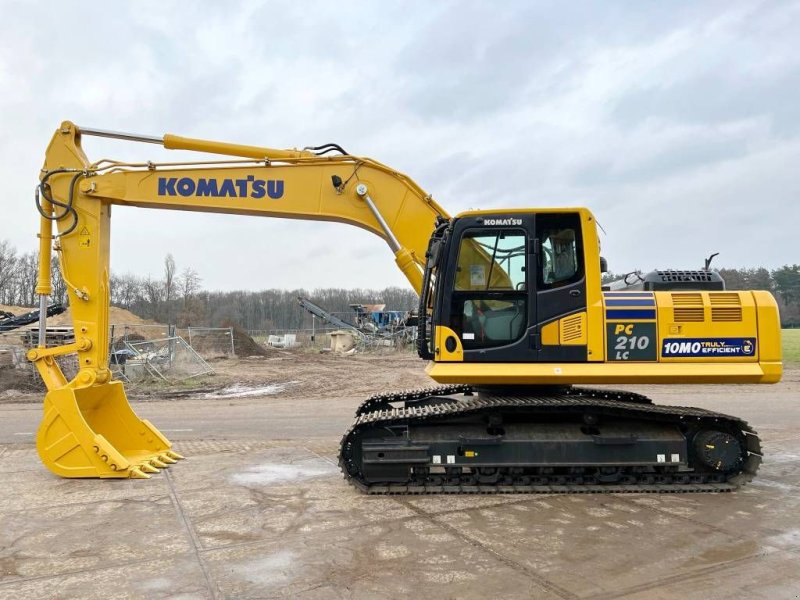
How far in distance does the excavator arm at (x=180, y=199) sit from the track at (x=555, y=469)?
2.01 meters

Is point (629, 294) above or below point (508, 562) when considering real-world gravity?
above

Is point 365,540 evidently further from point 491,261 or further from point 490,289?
point 491,261

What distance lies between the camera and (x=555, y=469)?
6.75 meters

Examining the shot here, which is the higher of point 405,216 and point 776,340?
point 405,216

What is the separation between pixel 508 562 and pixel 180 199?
5.88 metres

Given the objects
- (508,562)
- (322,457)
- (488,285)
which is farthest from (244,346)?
(508,562)

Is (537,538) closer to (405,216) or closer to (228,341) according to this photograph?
(405,216)

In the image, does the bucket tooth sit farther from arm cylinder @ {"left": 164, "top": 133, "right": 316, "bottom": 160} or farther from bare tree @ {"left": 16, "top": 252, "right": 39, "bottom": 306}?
bare tree @ {"left": 16, "top": 252, "right": 39, "bottom": 306}

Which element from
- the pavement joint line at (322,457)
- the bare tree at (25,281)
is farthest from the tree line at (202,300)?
the pavement joint line at (322,457)

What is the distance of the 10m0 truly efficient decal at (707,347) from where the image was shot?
263 inches

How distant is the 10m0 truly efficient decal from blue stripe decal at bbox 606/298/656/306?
437 millimetres

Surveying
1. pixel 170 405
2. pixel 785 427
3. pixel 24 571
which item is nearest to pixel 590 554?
pixel 24 571

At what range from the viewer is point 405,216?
7.83m

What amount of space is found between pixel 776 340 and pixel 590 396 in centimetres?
204
